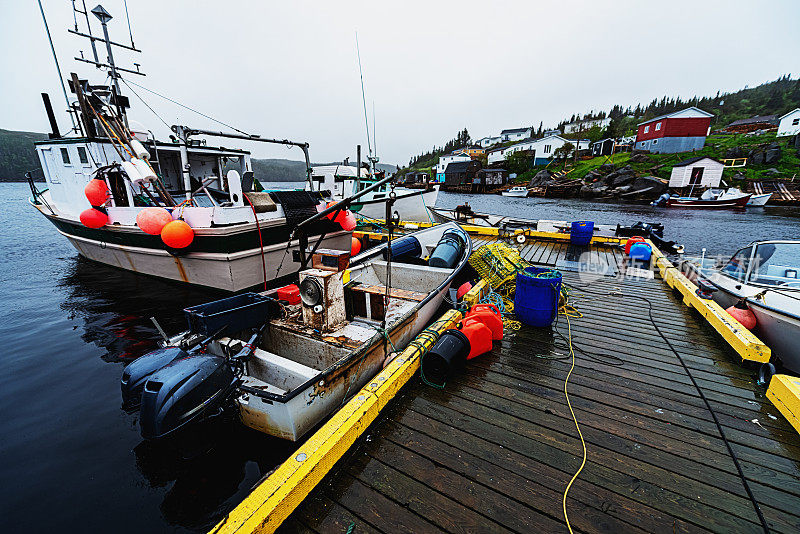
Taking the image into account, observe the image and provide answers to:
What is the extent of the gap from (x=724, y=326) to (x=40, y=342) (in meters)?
13.1

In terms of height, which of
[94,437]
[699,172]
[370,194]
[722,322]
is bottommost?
[94,437]

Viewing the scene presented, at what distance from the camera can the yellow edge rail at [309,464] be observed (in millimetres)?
1940

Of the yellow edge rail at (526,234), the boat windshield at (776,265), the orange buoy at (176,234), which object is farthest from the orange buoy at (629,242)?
the orange buoy at (176,234)

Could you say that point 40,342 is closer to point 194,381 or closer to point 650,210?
point 194,381

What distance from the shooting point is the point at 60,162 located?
994cm

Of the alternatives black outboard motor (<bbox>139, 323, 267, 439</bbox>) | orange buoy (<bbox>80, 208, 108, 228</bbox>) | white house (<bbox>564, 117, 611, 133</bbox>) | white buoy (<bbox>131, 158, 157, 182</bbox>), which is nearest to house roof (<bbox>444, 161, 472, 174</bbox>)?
white house (<bbox>564, 117, 611, 133</bbox>)

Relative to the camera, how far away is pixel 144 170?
762cm

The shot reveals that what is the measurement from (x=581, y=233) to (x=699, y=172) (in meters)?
40.5

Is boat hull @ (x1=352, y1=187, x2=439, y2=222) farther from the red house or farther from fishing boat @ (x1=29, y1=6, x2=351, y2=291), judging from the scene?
the red house

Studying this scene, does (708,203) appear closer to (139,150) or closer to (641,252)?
(641,252)

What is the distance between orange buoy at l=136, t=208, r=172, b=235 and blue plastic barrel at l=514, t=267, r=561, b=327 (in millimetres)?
8361

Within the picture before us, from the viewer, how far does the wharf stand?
2.12 metres

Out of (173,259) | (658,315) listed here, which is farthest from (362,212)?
(658,315)

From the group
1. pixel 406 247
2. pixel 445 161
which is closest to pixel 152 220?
pixel 406 247
